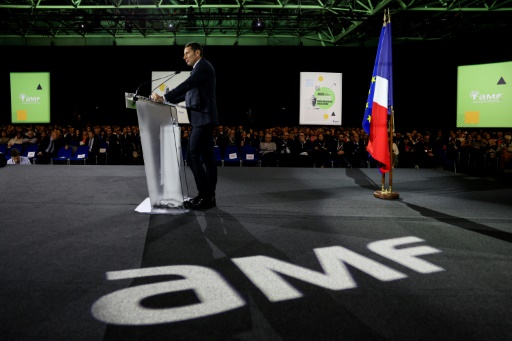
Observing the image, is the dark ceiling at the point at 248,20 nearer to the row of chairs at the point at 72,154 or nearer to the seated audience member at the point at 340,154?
the seated audience member at the point at 340,154

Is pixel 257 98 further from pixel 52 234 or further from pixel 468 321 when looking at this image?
pixel 468 321

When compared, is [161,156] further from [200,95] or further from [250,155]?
[250,155]

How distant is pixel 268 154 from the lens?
373 inches

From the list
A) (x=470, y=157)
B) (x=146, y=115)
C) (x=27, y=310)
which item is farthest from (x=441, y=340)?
(x=470, y=157)

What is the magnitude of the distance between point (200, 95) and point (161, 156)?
2.06 ft

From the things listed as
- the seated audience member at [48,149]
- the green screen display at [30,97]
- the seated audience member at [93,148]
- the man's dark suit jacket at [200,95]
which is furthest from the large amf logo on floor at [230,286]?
the green screen display at [30,97]

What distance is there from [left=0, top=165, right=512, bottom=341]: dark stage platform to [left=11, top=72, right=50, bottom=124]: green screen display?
38.8 ft

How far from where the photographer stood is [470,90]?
39.3 feet

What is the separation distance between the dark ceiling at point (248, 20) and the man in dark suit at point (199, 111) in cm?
837

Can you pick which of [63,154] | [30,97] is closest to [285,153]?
[63,154]

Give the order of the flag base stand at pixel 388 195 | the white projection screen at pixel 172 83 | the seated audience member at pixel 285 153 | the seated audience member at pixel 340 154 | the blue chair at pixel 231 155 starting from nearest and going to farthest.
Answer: the flag base stand at pixel 388 195, the blue chair at pixel 231 155, the seated audience member at pixel 340 154, the seated audience member at pixel 285 153, the white projection screen at pixel 172 83

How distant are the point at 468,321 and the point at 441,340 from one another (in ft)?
0.67

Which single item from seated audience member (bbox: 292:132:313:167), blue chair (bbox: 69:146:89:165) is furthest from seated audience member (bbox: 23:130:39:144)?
seated audience member (bbox: 292:132:313:167)

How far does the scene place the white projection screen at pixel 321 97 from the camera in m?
13.1
